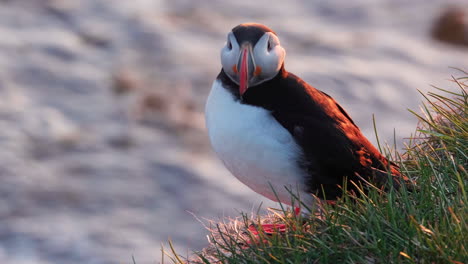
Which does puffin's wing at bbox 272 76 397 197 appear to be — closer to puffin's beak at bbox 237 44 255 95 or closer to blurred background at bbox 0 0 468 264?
puffin's beak at bbox 237 44 255 95

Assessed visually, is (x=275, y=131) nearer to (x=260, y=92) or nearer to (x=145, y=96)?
(x=260, y=92)

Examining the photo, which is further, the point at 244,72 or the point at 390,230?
the point at 244,72

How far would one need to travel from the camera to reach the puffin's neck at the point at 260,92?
414 centimetres

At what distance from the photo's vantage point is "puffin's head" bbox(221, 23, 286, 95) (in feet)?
13.2

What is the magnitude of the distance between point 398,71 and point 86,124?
446 cm

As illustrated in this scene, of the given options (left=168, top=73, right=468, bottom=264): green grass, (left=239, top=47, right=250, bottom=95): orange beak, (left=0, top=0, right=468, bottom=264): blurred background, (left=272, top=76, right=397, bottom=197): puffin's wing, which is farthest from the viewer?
(left=0, top=0, right=468, bottom=264): blurred background

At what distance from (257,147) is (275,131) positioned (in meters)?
0.13

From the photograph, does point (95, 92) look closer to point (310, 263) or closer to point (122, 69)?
point (122, 69)

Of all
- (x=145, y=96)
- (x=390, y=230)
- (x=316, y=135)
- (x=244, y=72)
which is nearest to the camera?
(x=390, y=230)

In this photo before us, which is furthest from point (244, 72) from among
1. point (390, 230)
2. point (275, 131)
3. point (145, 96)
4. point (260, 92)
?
point (145, 96)

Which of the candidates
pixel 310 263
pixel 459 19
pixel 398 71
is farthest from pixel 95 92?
pixel 310 263

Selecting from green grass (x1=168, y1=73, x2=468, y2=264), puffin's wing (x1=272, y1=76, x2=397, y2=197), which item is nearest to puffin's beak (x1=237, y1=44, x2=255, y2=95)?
puffin's wing (x1=272, y1=76, x2=397, y2=197)

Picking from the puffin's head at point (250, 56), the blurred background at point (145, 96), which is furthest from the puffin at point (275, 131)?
the blurred background at point (145, 96)

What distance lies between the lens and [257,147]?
4.02 metres
